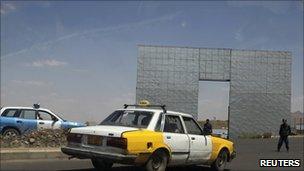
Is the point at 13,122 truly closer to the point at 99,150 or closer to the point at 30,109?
the point at 30,109

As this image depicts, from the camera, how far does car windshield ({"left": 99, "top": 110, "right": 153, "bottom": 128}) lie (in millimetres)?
12359

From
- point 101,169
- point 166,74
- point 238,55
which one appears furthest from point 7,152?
point 238,55

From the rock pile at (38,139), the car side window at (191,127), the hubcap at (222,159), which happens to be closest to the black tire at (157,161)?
the car side window at (191,127)

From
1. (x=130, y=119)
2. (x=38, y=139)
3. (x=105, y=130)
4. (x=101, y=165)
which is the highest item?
(x=130, y=119)

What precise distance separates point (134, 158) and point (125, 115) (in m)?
1.73

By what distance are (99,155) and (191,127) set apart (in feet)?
9.75

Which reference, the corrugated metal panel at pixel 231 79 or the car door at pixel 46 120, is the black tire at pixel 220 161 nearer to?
the car door at pixel 46 120

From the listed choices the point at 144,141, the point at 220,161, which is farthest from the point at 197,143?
the point at 144,141

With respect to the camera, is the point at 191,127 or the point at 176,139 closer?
the point at 176,139

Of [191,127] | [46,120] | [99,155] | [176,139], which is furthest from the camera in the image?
[46,120]

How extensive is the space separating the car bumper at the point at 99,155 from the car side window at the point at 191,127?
2.46 m

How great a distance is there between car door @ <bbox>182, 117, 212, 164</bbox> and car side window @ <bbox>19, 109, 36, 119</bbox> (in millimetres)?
9914

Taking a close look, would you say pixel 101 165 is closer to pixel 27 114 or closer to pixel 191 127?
pixel 191 127

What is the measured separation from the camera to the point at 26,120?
21734mm
